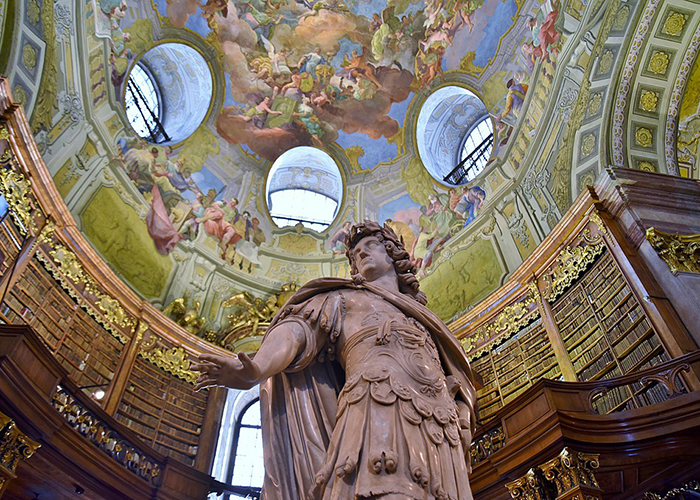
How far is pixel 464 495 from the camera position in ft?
6.72

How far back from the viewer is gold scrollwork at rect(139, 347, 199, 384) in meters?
10.8

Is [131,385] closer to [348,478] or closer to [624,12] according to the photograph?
[348,478]

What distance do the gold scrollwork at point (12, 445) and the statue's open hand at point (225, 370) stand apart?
479cm

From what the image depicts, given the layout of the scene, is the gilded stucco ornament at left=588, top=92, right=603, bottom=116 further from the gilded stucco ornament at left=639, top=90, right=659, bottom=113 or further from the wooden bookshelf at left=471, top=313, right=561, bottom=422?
the wooden bookshelf at left=471, top=313, right=561, bottom=422

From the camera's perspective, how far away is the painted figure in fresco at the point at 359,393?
199cm

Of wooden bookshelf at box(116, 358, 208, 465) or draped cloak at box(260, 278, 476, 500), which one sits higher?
wooden bookshelf at box(116, 358, 208, 465)

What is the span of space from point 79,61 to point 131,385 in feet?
20.7

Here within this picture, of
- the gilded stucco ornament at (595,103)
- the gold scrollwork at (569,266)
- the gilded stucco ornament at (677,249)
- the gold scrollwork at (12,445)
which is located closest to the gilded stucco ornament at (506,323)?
the gold scrollwork at (569,266)

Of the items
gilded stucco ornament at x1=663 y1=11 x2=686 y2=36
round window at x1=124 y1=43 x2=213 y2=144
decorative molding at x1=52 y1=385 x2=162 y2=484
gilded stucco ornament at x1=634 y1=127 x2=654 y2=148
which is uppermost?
round window at x1=124 y1=43 x2=213 y2=144

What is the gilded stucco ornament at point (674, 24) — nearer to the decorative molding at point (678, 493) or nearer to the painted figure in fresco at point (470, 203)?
the painted figure in fresco at point (470, 203)

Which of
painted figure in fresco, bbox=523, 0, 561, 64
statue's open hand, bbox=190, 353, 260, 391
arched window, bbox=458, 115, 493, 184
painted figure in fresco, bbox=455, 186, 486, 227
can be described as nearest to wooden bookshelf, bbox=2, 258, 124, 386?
statue's open hand, bbox=190, 353, 260, 391

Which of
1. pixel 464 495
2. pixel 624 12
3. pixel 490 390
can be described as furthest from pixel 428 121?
pixel 464 495

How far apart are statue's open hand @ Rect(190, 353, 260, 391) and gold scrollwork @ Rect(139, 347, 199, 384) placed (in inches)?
356

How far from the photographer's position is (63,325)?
8859 mm
